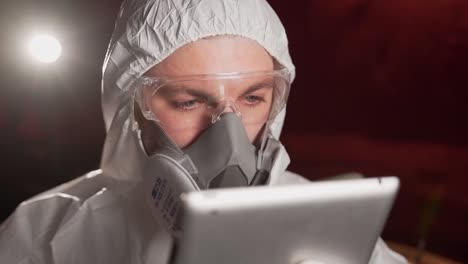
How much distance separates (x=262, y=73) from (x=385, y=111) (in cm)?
121

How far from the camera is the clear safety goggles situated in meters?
1.19

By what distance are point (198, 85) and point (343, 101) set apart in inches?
48.9

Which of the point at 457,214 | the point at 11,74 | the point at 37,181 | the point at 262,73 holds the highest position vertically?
the point at 262,73

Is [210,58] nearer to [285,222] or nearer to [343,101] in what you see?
[285,222]

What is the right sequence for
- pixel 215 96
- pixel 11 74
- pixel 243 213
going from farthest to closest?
pixel 11 74
pixel 215 96
pixel 243 213

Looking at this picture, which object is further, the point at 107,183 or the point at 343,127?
the point at 343,127

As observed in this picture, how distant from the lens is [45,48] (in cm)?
214

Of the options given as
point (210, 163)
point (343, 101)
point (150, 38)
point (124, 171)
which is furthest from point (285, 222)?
point (343, 101)

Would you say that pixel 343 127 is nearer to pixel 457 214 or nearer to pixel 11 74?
pixel 457 214

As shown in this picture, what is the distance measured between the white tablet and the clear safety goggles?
0.43 metres

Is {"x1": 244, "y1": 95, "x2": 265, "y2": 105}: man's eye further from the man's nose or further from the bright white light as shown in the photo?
the bright white light

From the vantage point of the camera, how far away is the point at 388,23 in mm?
2250

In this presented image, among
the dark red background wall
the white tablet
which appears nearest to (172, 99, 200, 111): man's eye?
the white tablet

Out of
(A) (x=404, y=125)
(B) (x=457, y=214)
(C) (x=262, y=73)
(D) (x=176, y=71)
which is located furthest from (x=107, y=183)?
(B) (x=457, y=214)
